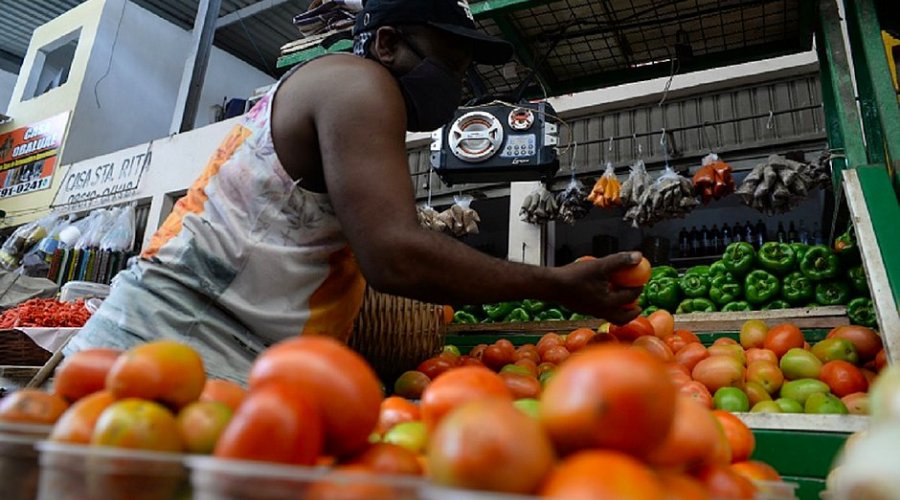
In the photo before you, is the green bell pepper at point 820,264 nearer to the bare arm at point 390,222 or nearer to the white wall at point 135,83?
the bare arm at point 390,222

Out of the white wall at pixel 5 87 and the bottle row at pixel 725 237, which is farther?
the white wall at pixel 5 87

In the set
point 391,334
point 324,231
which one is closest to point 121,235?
point 391,334

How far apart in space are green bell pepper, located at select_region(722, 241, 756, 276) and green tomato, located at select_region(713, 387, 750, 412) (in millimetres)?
2135

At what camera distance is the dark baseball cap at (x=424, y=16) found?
179 centimetres

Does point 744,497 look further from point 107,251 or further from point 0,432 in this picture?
point 107,251

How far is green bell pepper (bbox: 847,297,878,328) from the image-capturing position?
8.54 ft

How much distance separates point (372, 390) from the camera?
703mm

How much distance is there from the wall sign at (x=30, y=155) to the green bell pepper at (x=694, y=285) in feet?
32.5

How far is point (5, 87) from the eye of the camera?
506 inches

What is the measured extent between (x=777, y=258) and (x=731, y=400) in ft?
7.20

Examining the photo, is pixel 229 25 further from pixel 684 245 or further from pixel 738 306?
pixel 738 306

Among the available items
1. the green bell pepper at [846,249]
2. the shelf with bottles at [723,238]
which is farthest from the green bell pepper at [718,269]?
the shelf with bottles at [723,238]

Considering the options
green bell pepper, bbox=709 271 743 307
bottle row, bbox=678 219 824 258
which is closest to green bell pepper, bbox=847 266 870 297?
green bell pepper, bbox=709 271 743 307

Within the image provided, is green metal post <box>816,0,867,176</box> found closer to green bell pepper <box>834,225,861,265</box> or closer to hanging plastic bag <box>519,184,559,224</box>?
green bell pepper <box>834,225,861,265</box>
